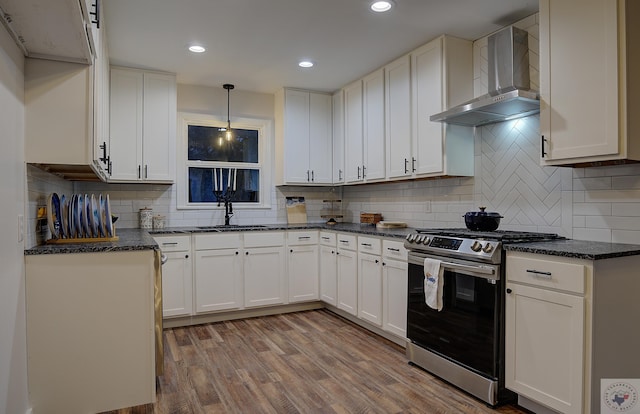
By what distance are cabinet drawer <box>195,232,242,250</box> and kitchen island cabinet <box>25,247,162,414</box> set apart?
1.60 metres

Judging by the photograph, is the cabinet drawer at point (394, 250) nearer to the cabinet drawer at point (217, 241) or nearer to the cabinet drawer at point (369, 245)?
the cabinet drawer at point (369, 245)

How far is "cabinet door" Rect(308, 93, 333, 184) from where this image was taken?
190 inches

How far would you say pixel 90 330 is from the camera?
7.32 feet

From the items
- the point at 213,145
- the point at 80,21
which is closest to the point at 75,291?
the point at 80,21

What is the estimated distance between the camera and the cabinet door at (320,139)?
482 cm

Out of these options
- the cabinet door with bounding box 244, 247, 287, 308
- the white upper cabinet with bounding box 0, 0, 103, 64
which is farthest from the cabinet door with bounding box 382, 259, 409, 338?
the white upper cabinet with bounding box 0, 0, 103, 64

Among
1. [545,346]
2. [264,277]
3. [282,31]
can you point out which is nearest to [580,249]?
[545,346]

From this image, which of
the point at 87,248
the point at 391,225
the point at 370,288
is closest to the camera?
the point at 87,248

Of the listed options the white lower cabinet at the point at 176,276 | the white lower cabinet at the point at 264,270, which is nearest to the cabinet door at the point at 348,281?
the white lower cabinet at the point at 264,270

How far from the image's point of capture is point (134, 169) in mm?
4016

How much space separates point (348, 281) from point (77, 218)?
2359 millimetres

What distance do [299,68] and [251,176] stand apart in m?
1.46

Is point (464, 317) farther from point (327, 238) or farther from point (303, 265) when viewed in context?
point (303, 265)

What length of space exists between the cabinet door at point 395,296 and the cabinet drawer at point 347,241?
19.1 inches
